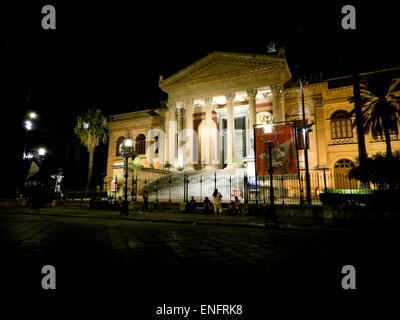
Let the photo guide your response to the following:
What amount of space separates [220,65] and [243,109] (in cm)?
626

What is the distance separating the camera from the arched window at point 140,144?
119 ft

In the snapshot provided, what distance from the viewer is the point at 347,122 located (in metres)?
25.7

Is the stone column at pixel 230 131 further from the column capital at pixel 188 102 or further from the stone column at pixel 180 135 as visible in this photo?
the stone column at pixel 180 135

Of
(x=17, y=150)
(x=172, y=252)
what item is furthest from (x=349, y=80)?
(x=17, y=150)

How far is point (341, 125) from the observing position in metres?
26.0

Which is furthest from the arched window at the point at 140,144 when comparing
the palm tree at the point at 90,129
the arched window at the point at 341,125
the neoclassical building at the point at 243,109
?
the arched window at the point at 341,125

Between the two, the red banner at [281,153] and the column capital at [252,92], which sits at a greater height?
the column capital at [252,92]

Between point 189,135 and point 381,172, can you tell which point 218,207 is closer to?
point 381,172

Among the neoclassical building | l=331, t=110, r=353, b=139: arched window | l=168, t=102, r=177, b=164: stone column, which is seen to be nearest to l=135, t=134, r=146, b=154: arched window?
the neoclassical building

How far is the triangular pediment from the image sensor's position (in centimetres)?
2483

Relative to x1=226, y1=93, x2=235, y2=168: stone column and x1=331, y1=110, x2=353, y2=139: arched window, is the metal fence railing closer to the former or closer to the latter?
x1=226, y1=93, x2=235, y2=168: stone column

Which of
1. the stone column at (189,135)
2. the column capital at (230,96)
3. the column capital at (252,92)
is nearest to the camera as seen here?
the column capital at (252,92)
